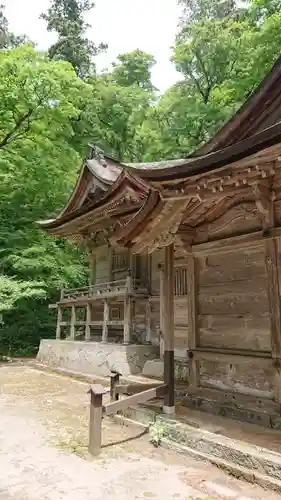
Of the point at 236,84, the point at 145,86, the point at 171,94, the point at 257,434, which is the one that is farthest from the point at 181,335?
the point at 145,86

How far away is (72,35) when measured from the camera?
86.6 ft

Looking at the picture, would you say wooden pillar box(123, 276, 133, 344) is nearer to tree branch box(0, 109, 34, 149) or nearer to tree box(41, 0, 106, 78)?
tree branch box(0, 109, 34, 149)

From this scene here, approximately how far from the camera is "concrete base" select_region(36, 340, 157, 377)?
10.4m

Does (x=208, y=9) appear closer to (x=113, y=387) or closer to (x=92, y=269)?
(x=92, y=269)

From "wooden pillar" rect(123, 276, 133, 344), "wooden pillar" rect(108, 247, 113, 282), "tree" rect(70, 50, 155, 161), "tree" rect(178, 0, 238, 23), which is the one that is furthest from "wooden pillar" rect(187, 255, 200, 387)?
"tree" rect(178, 0, 238, 23)

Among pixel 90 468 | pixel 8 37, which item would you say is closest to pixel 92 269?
pixel 90 468

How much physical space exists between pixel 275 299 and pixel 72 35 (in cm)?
2717

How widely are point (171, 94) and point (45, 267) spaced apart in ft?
35.2

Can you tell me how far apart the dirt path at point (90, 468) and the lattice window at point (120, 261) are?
6.15 meters

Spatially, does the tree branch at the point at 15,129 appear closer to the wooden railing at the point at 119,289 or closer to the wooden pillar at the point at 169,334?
the wooden railing at the point at 119,289

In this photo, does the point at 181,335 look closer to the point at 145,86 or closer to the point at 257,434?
the point at 257,434

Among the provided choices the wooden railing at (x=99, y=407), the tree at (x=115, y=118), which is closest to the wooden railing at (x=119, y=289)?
the wooden railing at (x=99, y=407)

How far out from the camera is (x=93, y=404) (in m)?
5.13

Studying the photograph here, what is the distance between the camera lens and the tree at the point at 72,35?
25719 millimetres
